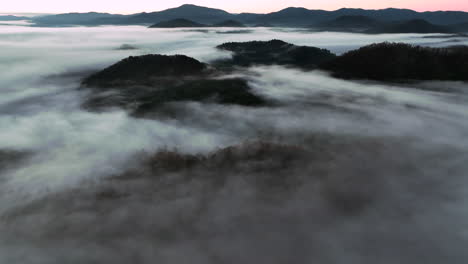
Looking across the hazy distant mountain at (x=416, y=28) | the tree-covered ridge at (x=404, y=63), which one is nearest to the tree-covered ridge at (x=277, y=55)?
the tree-covered ridge at (x=404, y=63)

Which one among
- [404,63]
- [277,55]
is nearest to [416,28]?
[277,55]

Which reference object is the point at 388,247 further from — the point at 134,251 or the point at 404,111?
the point at 404,111

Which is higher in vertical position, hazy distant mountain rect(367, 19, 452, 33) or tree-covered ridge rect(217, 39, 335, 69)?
hazy distant mountain rect(367, 19, 452, 33)

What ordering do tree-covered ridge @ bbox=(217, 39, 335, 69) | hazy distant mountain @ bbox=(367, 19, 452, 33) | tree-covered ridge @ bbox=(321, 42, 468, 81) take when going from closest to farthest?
tree-covered ridge @ bbox=(321, 42, 468, 81), tree-covered ridge @ bbox=(217, 39, 335, 69), hazy distant mountain @ bbox=(367, 19, 452, 33)

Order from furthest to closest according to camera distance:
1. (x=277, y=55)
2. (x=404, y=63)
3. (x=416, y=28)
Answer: (x=416, y=28) → (x=277, y=55) → (x=404, y=63)

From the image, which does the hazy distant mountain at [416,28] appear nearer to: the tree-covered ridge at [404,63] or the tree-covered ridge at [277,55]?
the tree-covered ridge at [277,55]

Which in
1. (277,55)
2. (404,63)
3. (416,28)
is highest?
(416,28)

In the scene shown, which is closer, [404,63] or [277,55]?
[404,63]

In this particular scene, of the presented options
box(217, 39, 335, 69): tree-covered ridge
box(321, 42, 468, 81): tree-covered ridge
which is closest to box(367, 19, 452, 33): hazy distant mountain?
box(217, 39, 335, 69): tree-covered ridge

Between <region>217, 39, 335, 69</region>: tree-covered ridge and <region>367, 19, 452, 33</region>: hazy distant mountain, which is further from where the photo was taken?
<region>367, 19, 452, 33</region>: hazy distant mountain

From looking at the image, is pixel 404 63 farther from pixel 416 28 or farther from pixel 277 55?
pixel 416 28

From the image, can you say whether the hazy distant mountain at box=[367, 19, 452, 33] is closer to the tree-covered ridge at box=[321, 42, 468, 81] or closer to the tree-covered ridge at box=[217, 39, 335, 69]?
the tree-covered ridge at box=[217, 39, 335, 69]

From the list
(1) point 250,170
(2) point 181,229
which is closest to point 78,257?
(2) point 181,229
